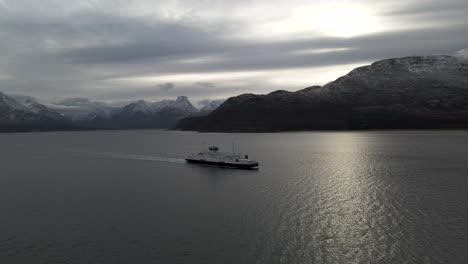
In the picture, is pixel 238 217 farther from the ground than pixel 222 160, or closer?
closer

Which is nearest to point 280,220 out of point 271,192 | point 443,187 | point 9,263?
point 271,192

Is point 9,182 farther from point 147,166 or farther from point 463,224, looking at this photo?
point 463,224

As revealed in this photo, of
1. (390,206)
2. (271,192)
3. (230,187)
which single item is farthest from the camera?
(230,187)

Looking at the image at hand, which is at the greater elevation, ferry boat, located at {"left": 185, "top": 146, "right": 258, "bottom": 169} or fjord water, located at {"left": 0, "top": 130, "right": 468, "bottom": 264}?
ferry boat, located at {"left": 185, "top": 146, "right": 258, "bottom": 169}

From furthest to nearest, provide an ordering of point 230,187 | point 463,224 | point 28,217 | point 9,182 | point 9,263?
point 9,182, point 230,187, point 28,217, point 463,224, point 9,263

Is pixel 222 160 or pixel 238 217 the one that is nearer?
pixel 238 217

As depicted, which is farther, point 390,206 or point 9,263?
point 390,206

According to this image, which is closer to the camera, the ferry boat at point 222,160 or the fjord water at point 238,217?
the fjord water at point 238,217
